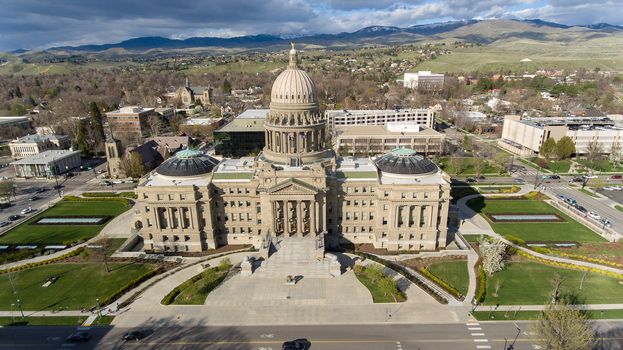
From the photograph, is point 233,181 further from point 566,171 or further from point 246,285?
point 566,171

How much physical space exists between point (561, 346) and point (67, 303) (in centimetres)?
8313

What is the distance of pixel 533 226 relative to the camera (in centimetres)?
9719

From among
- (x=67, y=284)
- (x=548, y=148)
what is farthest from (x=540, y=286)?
(x=548, y=148)

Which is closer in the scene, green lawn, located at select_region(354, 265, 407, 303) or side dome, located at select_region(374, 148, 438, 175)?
green lawn, located at select_region(354, 265, 407, 303)

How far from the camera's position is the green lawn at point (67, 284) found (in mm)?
67438

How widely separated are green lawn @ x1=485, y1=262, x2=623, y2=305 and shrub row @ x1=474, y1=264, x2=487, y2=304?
779 mm

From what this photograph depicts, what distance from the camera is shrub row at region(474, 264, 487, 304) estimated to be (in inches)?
2640

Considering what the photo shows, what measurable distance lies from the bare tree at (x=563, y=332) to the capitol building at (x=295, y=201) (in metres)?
34.3

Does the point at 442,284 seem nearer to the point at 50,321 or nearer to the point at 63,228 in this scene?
the point at 50,321

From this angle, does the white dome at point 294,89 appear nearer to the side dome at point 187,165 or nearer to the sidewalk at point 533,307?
the side dome at point 187,165

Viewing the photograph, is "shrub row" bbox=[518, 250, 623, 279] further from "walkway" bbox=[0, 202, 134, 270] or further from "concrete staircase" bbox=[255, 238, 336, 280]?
"walkway" bbox=[0, 202, 134, 270]

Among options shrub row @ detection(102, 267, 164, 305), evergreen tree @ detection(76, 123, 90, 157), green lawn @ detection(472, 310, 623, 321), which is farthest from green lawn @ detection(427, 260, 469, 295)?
evergreen tree @ detection(76, 123, 90, 157)

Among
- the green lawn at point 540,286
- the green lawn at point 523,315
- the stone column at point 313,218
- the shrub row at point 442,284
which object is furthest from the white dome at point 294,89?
the green lawn at point 523,315

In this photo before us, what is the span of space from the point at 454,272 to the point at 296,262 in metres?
34.3
